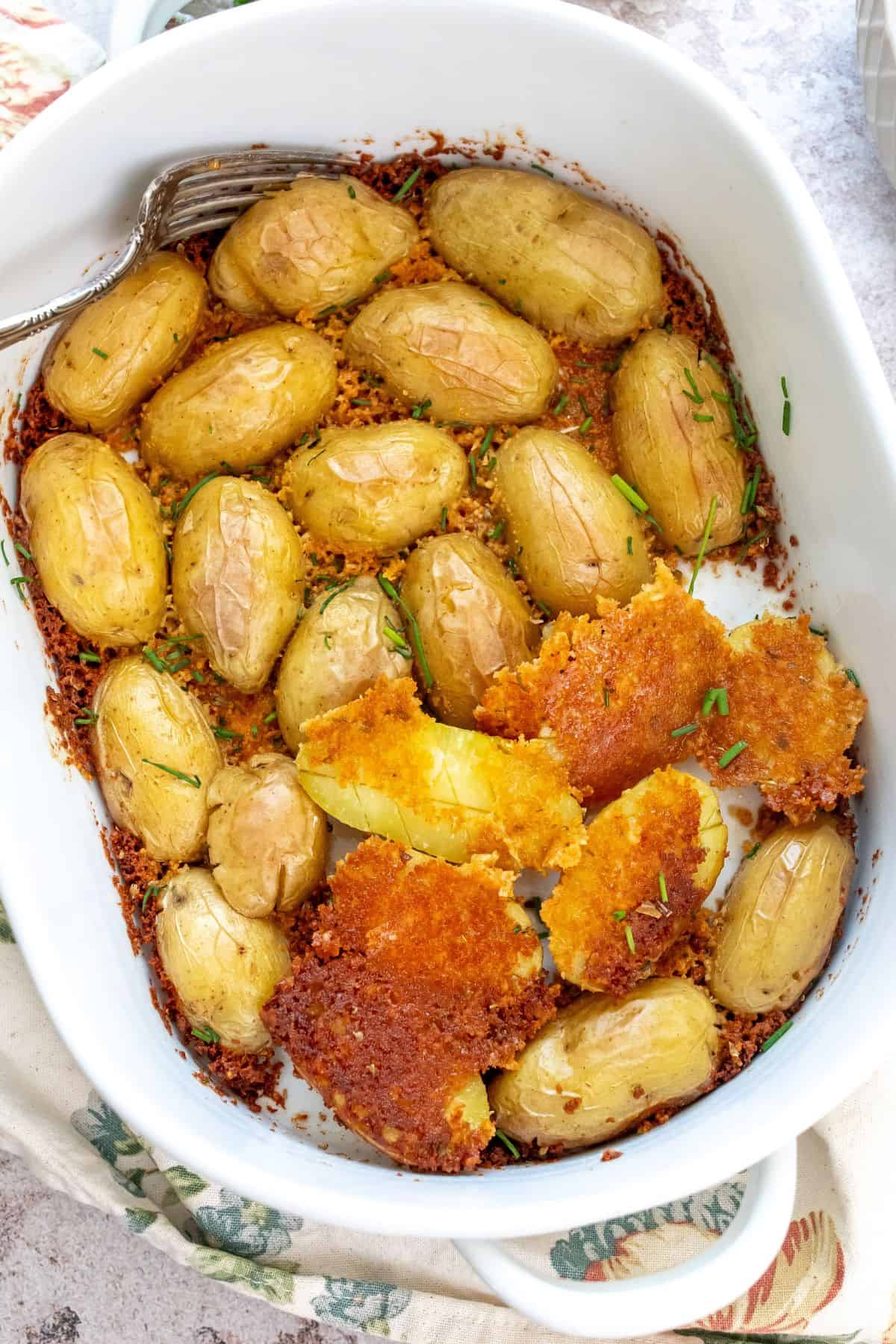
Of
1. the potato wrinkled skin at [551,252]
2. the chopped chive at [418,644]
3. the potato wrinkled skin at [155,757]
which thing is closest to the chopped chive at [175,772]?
the potato wrinkled skin at [155,757]

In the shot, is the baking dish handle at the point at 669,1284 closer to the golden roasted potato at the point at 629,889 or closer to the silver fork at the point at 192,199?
the golden roasted potato at the point at 629,889

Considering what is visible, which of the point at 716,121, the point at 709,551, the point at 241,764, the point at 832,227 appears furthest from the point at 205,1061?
the point at 832,227

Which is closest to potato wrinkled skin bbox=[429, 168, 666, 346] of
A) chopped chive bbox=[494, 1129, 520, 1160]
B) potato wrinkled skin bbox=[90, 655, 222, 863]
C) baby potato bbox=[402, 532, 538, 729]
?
baby potato bbox=[402, 532, 538, 729]

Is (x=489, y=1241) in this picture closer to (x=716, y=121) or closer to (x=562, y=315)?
(x=562, y=315)

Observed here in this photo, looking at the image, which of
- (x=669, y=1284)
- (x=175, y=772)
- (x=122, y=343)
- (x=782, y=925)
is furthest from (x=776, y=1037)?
(x=122, y=343)

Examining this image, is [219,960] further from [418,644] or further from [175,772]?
[418,644]

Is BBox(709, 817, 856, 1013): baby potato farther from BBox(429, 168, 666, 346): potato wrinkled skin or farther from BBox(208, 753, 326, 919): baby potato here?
BBox(429, 168, 666, 346): potato wrinkled skin
